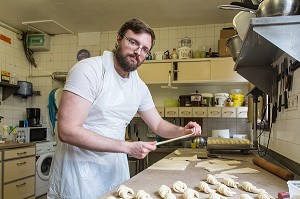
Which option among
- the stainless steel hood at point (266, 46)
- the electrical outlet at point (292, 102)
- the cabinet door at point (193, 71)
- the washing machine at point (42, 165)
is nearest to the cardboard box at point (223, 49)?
the cabinet door at point (193, 71)

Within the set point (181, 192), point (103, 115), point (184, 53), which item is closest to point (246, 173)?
point (181, 192)

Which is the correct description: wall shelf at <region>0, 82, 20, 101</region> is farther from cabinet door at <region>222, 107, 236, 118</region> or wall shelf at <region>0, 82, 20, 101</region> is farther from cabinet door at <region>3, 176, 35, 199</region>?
cabinet door at <region>222, 107, 236, 118</region>

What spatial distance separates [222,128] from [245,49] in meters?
2.87

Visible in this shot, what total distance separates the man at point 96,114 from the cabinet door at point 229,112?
2.52 meters

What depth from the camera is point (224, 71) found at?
4000 mm

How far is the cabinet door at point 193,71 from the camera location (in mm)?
4074

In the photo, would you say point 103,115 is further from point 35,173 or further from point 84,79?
point 35,173

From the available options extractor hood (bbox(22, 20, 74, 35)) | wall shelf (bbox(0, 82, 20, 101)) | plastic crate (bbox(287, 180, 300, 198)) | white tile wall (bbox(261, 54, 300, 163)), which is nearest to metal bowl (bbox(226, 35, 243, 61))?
white tile wall (bbox(261, 54, 300, 163))

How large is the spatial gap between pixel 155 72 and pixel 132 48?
269 cm

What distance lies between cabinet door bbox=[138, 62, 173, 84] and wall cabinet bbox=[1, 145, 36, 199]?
185 cm

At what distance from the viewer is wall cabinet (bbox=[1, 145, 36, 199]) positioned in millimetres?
3326

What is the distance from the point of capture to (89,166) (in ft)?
5.04

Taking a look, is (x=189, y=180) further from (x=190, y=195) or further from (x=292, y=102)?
(x=292, y=102)

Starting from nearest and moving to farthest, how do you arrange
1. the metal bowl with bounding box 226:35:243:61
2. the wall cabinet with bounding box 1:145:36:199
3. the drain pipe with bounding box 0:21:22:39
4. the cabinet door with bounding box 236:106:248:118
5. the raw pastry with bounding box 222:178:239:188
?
the raw pastry with bounding box 222:178:239:188 < the metal bowl with bounding box 226:35:243:61 < the wall cabinet with bounding box 1:145:36:199 < the cabinet door with bounding box 236:106:248:118 < the drain pipe with bounding box 0:21:22:39
